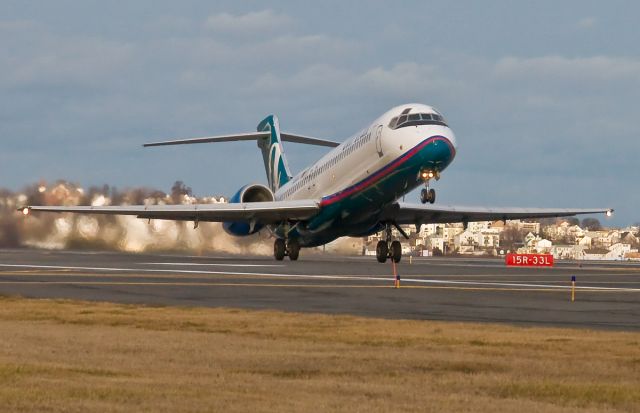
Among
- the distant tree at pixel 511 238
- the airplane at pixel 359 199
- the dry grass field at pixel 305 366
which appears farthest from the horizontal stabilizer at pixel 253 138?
the distant tree at pixel 511 238

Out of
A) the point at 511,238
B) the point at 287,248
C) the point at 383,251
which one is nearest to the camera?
the point at 383,251

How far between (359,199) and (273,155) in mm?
19803

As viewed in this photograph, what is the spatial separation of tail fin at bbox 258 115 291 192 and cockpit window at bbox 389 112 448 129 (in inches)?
832

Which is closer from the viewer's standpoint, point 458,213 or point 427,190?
point 427,190

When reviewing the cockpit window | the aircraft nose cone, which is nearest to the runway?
the aircraft nose cone

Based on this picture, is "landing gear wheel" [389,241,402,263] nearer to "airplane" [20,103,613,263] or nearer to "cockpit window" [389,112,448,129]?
"airplane" [20,103,613,263]

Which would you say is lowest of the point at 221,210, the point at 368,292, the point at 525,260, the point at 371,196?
the point at 368,292

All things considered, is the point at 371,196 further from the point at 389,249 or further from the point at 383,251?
the point at 383,251

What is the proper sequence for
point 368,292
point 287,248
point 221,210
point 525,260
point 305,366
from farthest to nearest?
1. point 525,260
2. point 287,248
3. point 221,210
4. point 368,292
5. point 305,366

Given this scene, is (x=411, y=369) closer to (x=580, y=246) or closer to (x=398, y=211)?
(x=398, y=211)

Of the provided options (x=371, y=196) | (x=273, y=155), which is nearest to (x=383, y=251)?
(x=371, y=196)

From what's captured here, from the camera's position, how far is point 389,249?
187ft

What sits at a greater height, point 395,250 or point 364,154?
point 364,154

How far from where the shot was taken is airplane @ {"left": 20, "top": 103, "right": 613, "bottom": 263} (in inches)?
1833
